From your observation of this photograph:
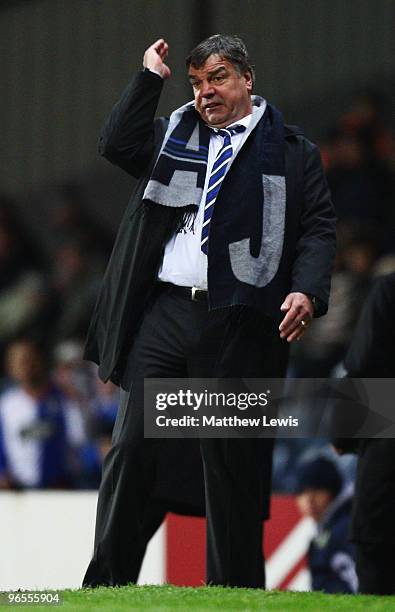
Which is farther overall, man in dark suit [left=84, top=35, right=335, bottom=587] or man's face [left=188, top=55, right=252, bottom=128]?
man's face [left=188, top=55, right=252, bottom=128]

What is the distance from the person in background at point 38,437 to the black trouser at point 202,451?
19.5 feet

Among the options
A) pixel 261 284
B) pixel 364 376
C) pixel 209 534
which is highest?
pixel 261 284

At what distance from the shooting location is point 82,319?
40.5 feet

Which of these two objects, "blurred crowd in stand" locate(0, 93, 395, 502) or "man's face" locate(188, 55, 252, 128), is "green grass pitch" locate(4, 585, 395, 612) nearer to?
"man's face" locate(188, 55, 252, 128)

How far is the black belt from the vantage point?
17.9 ft

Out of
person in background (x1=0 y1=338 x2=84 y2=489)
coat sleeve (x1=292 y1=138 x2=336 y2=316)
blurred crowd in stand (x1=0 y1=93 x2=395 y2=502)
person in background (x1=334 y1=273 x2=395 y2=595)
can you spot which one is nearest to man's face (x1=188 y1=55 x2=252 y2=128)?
coat sleeve (x1=292 y1=138 x2=336 y2=316)

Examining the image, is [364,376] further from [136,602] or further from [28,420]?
[28,420]

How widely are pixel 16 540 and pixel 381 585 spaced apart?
15.3 feet

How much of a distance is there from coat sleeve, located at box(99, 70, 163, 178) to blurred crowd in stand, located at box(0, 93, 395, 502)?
4177 mm

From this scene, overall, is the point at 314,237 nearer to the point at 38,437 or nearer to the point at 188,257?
the point at 188,257

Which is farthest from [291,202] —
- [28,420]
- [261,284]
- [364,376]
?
[28,420]

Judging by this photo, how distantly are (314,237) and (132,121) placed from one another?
774mm

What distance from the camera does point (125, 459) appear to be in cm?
537

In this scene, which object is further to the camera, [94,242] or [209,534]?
[94,242]
